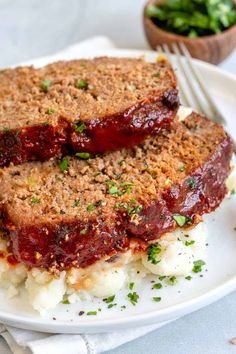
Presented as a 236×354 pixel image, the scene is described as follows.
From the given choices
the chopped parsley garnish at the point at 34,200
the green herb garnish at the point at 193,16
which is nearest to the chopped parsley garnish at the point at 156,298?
the chopped parsley garnish at the point at 34,200

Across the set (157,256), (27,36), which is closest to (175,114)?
(157,256)

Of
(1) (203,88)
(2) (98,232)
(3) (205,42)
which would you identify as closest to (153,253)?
(2) (98,232)

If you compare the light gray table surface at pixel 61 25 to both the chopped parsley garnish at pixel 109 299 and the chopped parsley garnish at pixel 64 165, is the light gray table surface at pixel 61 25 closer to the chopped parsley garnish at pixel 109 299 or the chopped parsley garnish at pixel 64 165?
the chopped parsley garnish at pixel 64 165

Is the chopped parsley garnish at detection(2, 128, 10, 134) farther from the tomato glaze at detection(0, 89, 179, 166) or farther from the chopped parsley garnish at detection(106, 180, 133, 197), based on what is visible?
the chopped parsley garnish at detection(106, 180, 133, 197)

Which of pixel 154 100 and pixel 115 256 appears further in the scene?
pixel 154 100

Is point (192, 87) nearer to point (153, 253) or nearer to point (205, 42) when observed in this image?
point (205, 42)

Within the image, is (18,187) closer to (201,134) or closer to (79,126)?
(79,126)

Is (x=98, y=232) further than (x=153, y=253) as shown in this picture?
No
